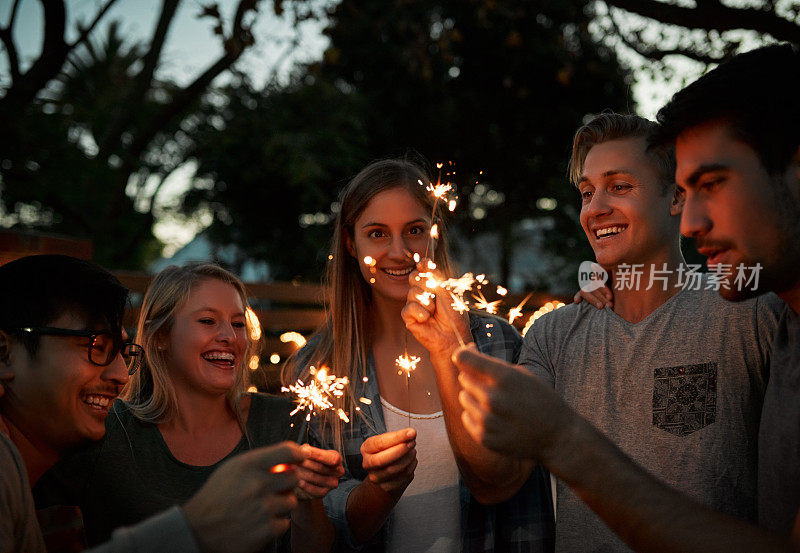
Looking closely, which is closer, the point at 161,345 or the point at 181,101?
the point at 161,345

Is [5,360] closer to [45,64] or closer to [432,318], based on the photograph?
[432,318]

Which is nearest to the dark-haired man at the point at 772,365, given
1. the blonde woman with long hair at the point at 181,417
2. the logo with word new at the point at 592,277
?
the logo with word new at the point at 592,277

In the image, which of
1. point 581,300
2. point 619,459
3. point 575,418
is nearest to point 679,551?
point 619,459

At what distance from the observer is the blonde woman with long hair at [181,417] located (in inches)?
109

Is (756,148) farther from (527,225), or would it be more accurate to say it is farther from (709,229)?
(527,225)

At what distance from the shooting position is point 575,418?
1.67m

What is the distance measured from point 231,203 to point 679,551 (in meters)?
13.6

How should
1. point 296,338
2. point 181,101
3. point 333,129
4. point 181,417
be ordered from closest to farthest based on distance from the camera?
point 181,417 → point 296,338 → point 181,101 → point 333,129

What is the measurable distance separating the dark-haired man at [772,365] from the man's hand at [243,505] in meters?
0.59

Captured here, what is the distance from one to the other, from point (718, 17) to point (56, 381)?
547 centimetres

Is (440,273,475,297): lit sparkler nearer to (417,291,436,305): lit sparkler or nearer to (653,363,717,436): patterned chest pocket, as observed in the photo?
(417,291,436,305): lit sparkler

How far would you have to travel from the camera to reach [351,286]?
339 cm

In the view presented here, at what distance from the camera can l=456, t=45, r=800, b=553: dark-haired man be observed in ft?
5.07

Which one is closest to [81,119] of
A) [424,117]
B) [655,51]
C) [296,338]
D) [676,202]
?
[424,117]
